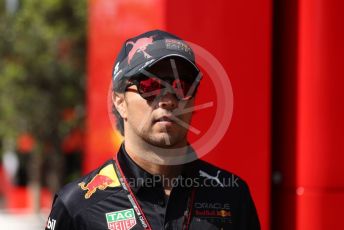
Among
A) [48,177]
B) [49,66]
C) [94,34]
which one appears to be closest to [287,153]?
[94,34]

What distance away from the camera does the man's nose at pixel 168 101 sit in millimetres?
2037

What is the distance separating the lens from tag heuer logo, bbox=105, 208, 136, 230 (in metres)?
2.03

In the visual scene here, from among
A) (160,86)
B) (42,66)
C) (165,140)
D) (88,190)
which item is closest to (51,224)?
(88,190)

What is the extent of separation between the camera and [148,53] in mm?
2049

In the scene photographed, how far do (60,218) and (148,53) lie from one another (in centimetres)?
56

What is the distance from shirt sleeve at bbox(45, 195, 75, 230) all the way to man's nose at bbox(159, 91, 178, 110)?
42cm

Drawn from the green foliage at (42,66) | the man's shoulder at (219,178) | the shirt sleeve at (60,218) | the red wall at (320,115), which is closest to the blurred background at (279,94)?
the red wall at (320,115)

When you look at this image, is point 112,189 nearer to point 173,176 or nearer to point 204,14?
point 173,176

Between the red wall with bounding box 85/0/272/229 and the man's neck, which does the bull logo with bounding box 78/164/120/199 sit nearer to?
the man's neck

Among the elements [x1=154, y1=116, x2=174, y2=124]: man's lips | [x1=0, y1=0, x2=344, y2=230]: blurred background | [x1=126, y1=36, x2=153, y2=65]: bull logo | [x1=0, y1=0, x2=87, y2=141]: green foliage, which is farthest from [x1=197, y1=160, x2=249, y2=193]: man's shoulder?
[x1=0, y1=0, x2=87, y2=141]: green foliage

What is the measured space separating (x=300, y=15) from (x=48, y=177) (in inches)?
590

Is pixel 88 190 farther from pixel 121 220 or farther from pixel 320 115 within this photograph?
pixel 320 115

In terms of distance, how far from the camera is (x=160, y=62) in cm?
203

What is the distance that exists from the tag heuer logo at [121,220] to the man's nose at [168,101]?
12.9 inches
